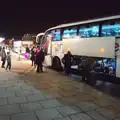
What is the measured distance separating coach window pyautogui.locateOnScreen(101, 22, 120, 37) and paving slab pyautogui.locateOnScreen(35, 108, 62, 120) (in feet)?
16.7

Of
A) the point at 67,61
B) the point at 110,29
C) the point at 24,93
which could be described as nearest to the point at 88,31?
the point at 110,29

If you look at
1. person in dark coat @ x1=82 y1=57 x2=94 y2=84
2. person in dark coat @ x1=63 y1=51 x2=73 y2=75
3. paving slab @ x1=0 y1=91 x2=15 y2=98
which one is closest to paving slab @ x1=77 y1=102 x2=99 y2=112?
paving slab @ x1=0 y1=91 x2=15 y2=98

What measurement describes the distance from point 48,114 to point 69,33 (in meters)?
8.00

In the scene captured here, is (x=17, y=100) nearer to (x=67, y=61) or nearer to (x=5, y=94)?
(x=5, y=94)

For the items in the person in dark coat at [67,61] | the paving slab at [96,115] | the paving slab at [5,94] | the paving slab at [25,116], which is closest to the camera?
the paving slab at [25,116]

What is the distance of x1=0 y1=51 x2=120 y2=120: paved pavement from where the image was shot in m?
5.21

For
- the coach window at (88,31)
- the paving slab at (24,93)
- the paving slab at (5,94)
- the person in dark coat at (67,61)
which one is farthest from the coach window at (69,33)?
the paving slab at (5,94)

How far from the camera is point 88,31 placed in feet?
35.1

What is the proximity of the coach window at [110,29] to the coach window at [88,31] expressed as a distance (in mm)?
483

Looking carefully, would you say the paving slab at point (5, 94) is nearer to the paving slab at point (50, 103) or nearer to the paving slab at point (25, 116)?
the paving slab at point (50, 103)

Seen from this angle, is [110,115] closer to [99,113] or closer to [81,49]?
[99,113]

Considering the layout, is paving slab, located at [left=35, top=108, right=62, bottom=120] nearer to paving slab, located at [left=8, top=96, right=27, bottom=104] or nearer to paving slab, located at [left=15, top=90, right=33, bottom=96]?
paving slab, located at [left=8, top=96, right=27, bottom=104]

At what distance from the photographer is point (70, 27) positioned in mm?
12445

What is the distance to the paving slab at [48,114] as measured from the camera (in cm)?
506
